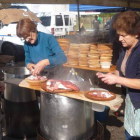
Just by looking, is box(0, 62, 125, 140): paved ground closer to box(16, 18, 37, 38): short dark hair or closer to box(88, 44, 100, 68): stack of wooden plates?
box(88, 44, 100, 68): stack of wooden plates

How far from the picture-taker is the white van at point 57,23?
1434cm

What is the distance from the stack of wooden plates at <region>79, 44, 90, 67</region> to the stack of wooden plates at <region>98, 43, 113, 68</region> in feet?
1.03

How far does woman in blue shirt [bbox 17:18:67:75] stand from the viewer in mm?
2959

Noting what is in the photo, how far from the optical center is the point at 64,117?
8.39ft

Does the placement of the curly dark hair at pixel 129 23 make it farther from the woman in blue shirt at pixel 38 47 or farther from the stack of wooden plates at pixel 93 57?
the stack of wooden plates at pixel 93 57

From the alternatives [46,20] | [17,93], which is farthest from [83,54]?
[46,20]

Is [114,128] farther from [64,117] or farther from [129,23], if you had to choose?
[129,23]

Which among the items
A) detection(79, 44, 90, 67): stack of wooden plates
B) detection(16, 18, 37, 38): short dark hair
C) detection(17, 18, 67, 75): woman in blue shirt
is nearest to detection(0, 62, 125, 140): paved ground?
detection(79, 44, 90, 67): stack of wooden plates

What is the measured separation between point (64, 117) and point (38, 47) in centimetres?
122

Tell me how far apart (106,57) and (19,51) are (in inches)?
254

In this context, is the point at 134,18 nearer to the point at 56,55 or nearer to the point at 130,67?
the point at 130,67

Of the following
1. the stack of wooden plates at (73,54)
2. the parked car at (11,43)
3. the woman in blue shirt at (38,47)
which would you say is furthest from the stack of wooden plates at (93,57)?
the parked car at (11,43)

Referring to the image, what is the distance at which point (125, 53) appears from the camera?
7.92 feet

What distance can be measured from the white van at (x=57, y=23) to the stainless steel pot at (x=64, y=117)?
11.7 m
